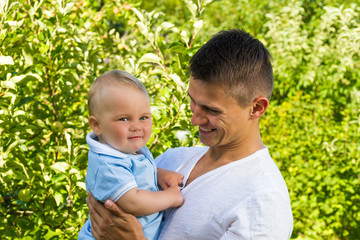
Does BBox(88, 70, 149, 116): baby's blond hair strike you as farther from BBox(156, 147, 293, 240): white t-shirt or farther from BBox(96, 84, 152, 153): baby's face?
BBox(156, 147, 293, 240): white t-shirt

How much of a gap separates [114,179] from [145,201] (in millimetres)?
134

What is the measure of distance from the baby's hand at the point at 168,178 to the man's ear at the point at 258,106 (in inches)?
14.7

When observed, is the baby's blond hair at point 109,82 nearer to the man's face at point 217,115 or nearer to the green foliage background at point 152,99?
the man's face at point 217,115

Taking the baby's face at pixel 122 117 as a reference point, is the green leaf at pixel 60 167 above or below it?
below

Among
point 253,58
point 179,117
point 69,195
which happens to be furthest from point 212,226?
point 69,195

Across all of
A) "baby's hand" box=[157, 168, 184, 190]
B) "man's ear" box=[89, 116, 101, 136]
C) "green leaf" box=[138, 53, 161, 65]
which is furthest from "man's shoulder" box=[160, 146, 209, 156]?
"green leaf" box=[138, 53, 161, 65]

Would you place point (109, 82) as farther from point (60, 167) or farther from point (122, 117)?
point (60, 167)

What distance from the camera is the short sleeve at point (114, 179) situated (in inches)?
62.7

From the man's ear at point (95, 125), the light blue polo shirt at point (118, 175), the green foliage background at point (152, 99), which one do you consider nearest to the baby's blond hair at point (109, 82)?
the man's ear at point (95, 125)

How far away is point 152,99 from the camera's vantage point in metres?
3.01

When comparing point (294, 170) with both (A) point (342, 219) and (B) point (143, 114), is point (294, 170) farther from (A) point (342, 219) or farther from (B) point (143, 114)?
(B) point (143, 114)

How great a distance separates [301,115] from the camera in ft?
15.5

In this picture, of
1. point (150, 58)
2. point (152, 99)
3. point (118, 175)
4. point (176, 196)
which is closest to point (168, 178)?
point (176, 196)

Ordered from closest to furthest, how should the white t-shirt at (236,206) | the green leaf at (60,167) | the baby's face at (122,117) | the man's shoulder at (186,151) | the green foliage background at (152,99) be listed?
1. the white t-shirt at (236,206)
2. the baby's face at (122,117)
3. the man's shoulder at (186,151)
4. the green leaf at (60,167)
5. the green foliage background at (152,99)
